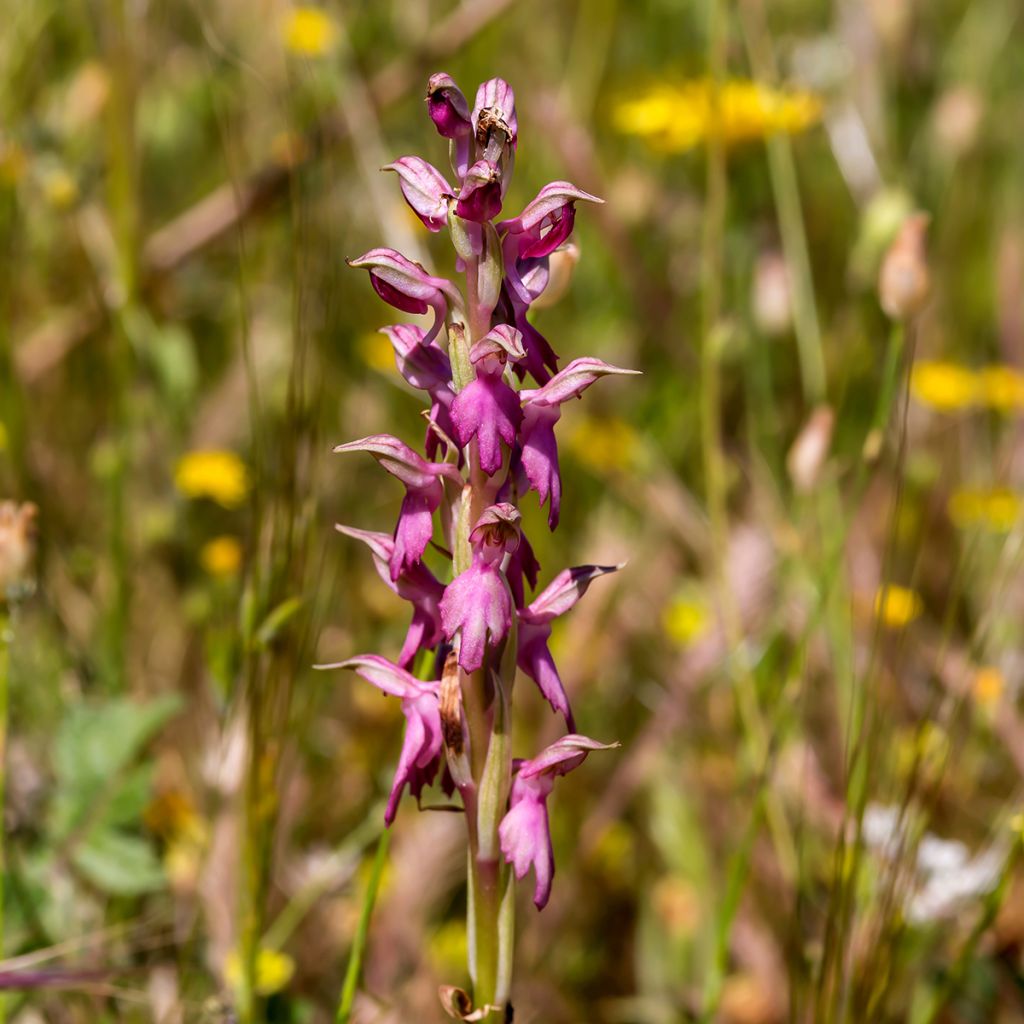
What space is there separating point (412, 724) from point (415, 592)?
0.09 m

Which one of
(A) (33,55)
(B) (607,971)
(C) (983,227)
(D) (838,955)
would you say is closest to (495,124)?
(D) (838,955)

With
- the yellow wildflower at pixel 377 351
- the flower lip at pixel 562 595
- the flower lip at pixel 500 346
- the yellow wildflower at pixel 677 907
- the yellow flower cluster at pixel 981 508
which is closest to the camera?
the flower lip at pixel 500 346

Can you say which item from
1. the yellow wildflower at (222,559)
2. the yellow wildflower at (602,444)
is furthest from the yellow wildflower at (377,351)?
the yellow wildflower at (222,559)

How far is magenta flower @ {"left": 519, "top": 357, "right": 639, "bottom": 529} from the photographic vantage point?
2.45 ft

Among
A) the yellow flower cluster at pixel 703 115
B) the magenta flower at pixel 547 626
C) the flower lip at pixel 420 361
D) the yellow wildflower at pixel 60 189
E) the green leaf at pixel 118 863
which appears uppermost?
the yellow flower cluster at pixel 703 115

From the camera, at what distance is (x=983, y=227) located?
3336 mm

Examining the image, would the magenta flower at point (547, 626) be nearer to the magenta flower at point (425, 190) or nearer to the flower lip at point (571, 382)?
the flower lip at point (571, 382)

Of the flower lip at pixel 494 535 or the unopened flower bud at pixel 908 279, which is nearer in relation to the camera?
the flower lip at pixel 494 535

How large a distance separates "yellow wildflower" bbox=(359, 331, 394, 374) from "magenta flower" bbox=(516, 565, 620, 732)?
4.89 ft

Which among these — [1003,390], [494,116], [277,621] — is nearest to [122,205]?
[277,621]

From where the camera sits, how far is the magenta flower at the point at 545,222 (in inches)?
28.7

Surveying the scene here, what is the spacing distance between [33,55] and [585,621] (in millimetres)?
1287

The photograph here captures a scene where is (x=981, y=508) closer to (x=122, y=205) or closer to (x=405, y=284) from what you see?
(x=122, y=205)

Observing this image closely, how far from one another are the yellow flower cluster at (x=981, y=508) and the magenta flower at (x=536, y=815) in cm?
121
